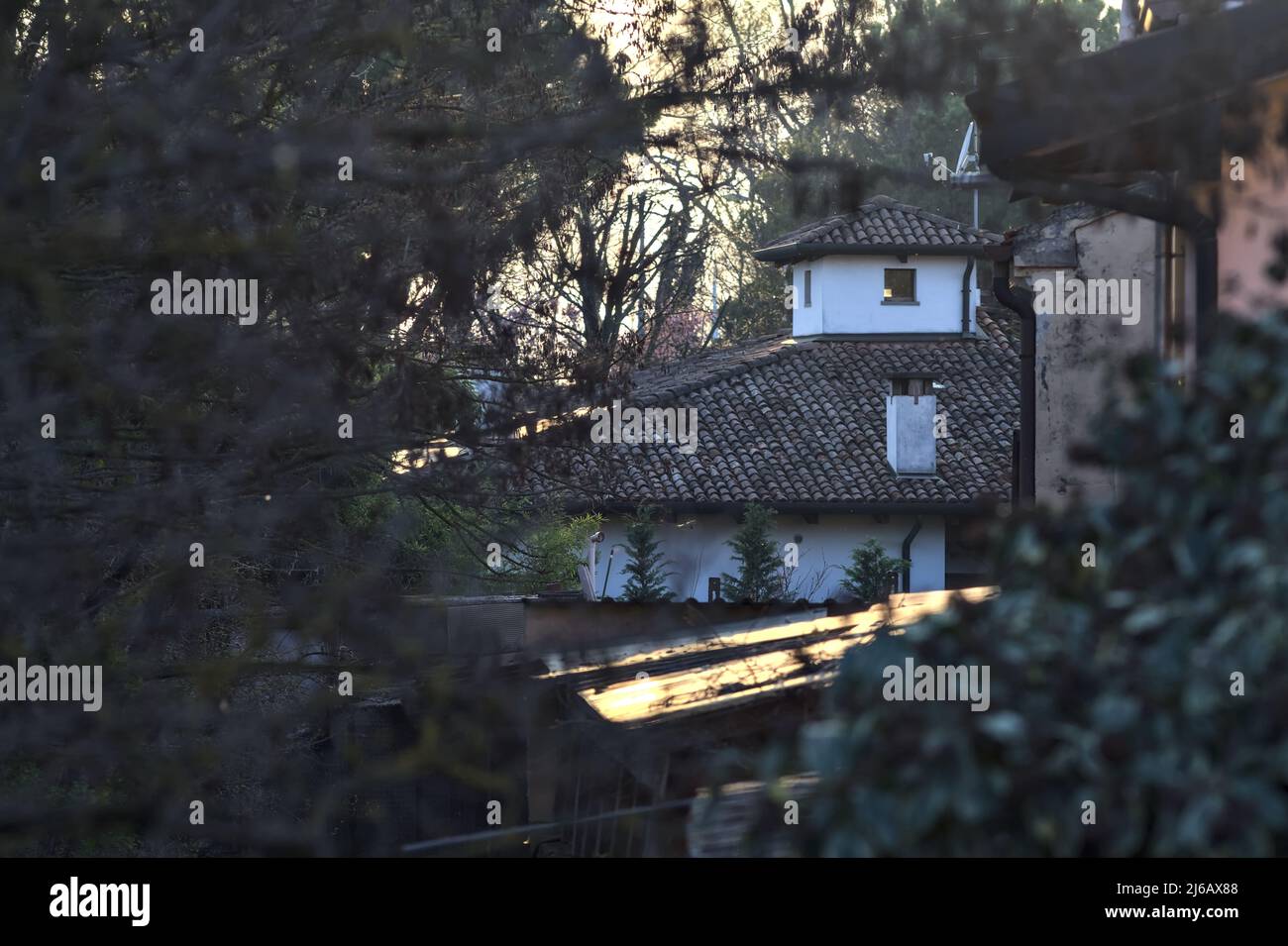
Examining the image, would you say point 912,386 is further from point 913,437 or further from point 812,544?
point 812,544

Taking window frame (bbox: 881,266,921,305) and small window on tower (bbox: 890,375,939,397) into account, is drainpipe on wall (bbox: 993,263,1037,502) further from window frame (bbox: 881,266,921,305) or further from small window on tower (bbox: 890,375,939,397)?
window frame (bbox: 881,266,921,305)

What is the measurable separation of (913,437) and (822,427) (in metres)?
1.81

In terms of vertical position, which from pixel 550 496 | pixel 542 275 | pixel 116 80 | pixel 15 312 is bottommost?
pixel 550 496

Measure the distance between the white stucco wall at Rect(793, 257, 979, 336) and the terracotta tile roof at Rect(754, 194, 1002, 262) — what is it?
383 mm

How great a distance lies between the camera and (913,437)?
25.8 m

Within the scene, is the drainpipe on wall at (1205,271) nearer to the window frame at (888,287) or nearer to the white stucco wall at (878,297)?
the white stucco wall at (878,297)

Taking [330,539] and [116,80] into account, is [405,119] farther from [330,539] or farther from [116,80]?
[330,539]

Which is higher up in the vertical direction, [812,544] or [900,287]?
[900,287]

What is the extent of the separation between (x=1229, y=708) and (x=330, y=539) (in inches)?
215

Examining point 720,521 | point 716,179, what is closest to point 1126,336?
point 716,179

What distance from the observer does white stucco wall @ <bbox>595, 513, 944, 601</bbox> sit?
25.0 m

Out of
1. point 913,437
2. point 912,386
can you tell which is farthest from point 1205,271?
point 912,386

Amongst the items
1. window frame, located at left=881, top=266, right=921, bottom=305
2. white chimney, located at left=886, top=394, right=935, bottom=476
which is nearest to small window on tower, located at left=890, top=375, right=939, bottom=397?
white chimney, located at left=886, top=394, right=935, bottom=476
